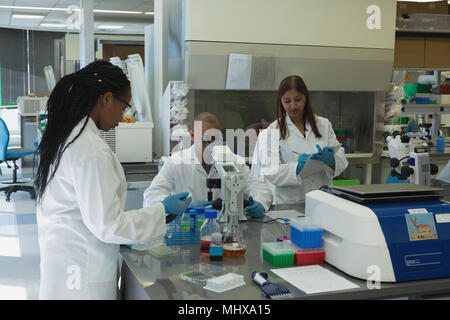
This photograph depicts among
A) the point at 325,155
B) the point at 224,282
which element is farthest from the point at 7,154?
the point at 224,282

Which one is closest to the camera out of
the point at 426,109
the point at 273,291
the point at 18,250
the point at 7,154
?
the point at 273,291

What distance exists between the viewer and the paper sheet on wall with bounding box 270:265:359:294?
147 centimetres

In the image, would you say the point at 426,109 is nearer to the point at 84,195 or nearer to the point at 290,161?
the point at 290,161

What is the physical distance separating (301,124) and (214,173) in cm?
95

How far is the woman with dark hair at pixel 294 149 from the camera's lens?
2.82m

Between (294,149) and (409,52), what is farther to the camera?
(409,52)

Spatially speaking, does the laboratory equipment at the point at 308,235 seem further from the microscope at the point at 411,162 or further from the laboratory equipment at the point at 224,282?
the microscope at the point at 411,162

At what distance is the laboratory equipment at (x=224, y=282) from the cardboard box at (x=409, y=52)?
3.75 meters

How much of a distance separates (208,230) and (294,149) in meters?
1.30

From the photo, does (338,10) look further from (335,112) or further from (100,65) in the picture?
(100,65)

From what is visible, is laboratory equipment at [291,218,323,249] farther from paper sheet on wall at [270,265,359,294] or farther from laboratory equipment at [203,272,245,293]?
laboratory equipment at [203,272,245,293]

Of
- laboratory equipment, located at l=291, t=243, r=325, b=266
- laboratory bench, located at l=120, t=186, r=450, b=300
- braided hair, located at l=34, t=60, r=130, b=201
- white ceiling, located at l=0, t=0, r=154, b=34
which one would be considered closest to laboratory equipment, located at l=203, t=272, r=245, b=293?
laboratory bench, located at l=120, t=186, r=450, b=300

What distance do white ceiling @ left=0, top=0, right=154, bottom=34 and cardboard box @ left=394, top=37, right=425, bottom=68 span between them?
4.06 metres

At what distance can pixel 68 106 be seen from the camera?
5.16 feet
